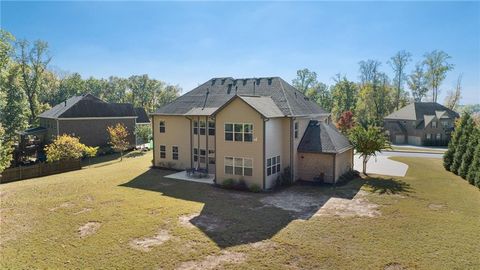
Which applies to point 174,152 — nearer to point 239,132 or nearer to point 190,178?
point 190,178

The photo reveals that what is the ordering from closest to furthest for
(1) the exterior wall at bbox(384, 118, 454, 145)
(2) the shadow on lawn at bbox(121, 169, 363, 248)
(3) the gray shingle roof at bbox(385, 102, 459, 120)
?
(2) the shadow on lawn at bbox(121, 169, 363, 248)
(1) the exterior wall at bbox(384, 118, 454, 145)
(3) the gray shingle roof at bbox(385, 102, 459, 120)

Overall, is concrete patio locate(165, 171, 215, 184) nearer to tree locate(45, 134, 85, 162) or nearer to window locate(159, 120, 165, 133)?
window locate(159, 120, 165, 133)

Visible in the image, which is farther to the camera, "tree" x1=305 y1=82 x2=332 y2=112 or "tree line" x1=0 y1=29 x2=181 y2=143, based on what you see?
"tree" x1=305 y1=82 x2=332 y2=112

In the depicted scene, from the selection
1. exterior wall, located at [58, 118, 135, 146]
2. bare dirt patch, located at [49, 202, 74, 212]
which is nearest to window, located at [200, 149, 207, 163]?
bare dirt patch, located at [49, 202, 74, 212]

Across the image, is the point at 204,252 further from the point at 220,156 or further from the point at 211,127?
the point at 211,127

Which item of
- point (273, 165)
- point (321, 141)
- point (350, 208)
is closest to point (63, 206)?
point (273, 165)

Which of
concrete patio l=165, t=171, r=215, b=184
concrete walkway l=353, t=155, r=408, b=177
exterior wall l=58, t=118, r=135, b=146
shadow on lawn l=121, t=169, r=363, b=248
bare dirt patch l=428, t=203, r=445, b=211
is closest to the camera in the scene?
shadow on lawn l=121, t=169, r=363, b=248

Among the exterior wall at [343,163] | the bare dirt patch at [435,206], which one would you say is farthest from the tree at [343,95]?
the bare dirt patch at [435,206]
